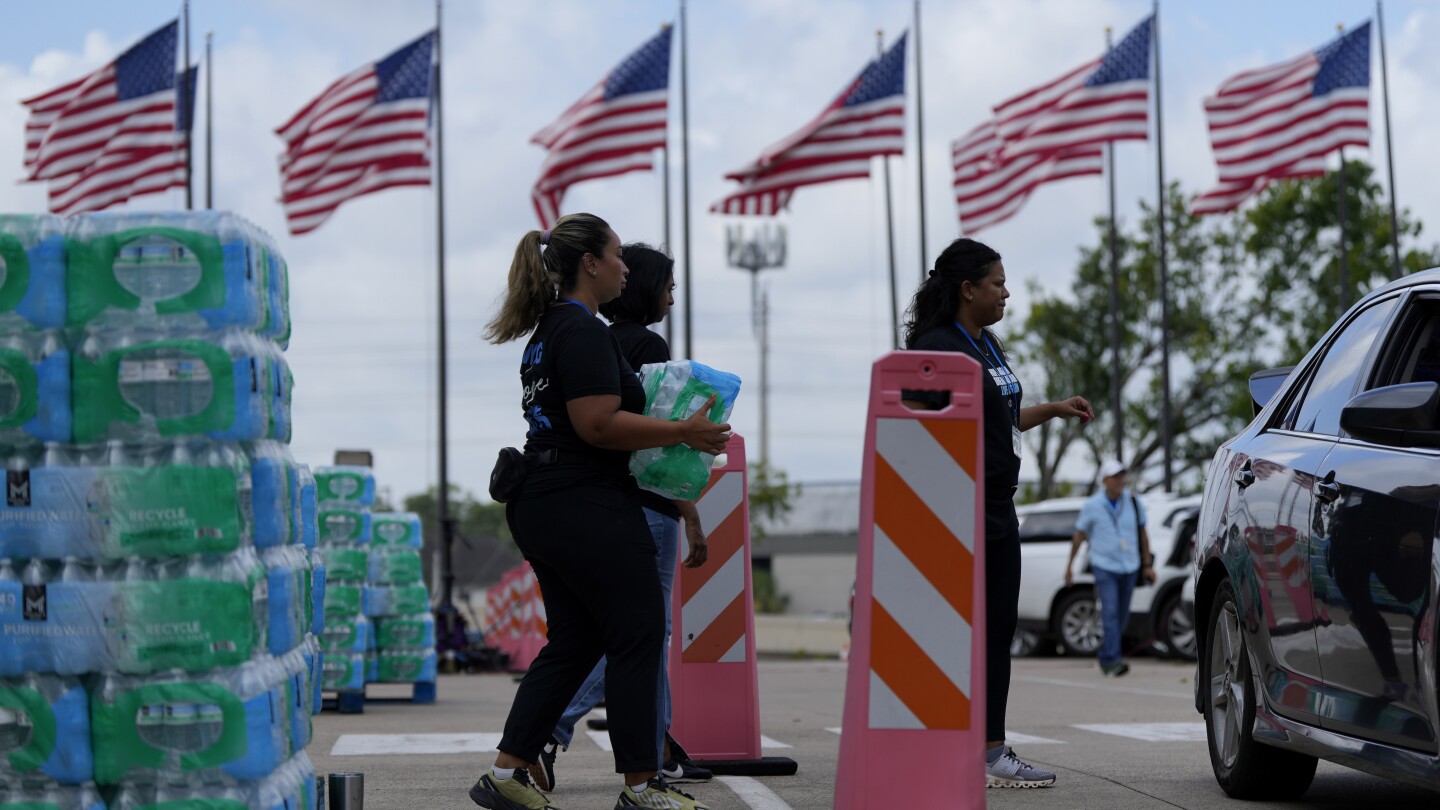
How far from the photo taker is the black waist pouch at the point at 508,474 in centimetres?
609

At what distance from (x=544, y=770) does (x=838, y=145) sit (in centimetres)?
2293

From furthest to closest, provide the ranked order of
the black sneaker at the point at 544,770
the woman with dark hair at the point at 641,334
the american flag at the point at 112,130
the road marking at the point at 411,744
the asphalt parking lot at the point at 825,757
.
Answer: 1. the american flag at the point at 112,130
2. the road marking at the point at 411,744
3. the woman with dark hair at the point at 641,334
4. the asphalt parking lot at the point at 825,757
5. the black sneaker at the point at 544,770

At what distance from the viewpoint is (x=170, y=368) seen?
484 cm

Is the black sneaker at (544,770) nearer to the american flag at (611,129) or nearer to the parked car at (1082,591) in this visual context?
the parked car at (1082,591)

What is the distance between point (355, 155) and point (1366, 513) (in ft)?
75.1

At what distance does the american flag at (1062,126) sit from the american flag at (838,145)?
6.46ft

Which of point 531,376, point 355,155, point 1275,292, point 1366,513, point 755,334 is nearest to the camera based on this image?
point 1366,513

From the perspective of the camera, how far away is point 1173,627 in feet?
68.6

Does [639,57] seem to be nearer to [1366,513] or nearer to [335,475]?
[335,475]

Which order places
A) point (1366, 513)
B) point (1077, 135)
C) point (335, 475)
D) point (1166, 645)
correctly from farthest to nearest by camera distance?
point (1077, 135)
point (1166, 645)
point (335, 475)
point (1366, 513)

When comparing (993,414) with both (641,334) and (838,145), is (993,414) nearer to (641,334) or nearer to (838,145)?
(641,334)

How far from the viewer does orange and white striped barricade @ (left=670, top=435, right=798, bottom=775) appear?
8.05 metres


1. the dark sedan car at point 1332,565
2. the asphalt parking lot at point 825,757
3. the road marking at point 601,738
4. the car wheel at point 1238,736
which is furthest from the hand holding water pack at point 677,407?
the road marking at point 601,738

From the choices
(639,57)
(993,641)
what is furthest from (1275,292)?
(993,641)
